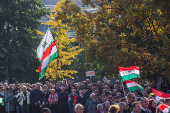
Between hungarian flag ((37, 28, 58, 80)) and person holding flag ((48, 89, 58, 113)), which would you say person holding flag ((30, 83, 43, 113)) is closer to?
person holding flag ((48, 89, 58, 113))

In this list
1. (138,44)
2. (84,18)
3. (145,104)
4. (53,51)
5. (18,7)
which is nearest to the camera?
(145,104)

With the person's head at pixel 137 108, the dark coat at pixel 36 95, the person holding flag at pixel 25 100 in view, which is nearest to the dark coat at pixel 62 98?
the dark coat at pixel 36 95

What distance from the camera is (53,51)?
15.2 metres

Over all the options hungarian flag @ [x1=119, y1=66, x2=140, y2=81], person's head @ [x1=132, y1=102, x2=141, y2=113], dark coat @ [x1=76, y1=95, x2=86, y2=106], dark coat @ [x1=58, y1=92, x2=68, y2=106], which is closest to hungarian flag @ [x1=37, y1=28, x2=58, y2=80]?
dark coat @ [x1=76, y1=95, x2=86, y2=106]

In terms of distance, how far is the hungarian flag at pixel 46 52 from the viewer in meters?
15.1

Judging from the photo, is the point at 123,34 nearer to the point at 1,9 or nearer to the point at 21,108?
the point at 21,108

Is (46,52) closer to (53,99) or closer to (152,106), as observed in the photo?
(53,99)

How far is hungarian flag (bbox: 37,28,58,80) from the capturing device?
595 inches

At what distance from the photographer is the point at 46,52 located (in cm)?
1576

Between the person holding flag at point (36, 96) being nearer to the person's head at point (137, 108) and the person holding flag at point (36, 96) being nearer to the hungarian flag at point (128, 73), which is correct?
the hungarian flag at point (128, 73)

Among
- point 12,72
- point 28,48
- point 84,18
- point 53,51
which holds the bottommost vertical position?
point 12,72

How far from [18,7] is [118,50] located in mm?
18804

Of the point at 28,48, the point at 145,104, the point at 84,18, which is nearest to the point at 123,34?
the point at 84,18

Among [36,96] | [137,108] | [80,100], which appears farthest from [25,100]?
[137,108]
